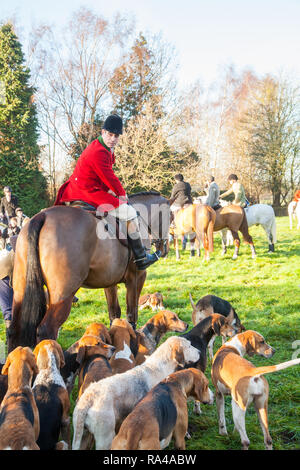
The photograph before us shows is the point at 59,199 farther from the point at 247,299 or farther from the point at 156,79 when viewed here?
the point at 156,79

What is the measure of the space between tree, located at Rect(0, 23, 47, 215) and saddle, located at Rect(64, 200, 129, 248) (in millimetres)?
18488

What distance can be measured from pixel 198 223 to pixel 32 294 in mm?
9787

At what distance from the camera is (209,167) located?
3080 cm

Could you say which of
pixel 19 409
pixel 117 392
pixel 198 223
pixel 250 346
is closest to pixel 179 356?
pixel 117 392

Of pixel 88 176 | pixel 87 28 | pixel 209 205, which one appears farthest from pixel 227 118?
pixel 88 176

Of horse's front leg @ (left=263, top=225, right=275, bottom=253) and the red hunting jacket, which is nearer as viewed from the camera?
the red hunting jacket

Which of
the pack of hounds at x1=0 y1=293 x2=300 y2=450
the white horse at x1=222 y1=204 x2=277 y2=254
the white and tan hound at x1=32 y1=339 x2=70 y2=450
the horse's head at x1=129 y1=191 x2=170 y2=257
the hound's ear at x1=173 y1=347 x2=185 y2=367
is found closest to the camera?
the pack of hounds at x1=0 y1=293 x2=300 y2=450

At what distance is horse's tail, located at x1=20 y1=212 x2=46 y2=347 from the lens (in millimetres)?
3848

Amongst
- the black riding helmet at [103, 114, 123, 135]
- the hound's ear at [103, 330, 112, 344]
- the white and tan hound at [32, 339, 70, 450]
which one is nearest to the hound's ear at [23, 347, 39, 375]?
the white and tan hound at [32, 339, 70, 450]

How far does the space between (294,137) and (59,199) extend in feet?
111

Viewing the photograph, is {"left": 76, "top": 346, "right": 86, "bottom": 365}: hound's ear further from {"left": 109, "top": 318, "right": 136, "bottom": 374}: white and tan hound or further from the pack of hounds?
{"left": 109, "top": 318, "right": 136, "bottom": 374}: white and tan hound

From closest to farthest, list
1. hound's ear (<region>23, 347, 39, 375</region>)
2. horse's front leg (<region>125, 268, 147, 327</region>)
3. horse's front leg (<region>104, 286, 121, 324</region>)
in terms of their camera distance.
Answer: hound's ear (<region>23, 347, 39, 375</region>), horse's front leg (<region>125, 268, 147, 327</region>), horse's front leg (<region>104, 286, 121, 324</region>)

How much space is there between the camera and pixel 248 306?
7.57 metres

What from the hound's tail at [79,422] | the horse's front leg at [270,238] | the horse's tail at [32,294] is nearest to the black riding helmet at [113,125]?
the horse's tail at [32,294]
